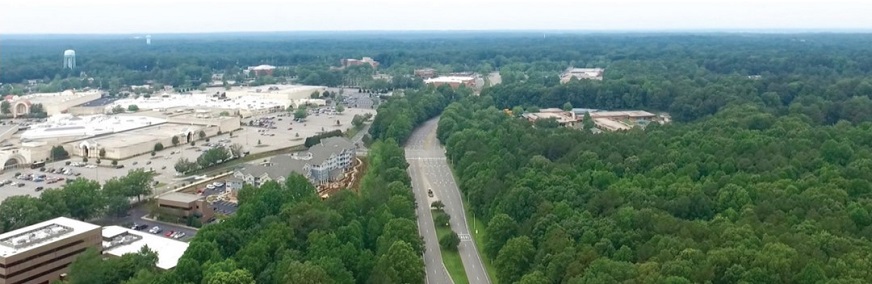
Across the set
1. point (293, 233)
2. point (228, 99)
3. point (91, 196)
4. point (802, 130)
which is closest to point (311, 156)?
point (91, 196)

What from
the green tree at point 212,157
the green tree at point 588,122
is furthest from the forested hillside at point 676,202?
the green tree at point 212,157

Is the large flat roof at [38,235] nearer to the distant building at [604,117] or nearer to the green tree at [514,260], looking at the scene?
the green tree at [514,260]

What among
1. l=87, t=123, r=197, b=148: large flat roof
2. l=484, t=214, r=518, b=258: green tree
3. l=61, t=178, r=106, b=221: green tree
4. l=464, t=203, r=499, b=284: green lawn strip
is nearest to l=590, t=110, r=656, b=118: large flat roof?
l=464, t=203, r=499, b=284: green lawn strip

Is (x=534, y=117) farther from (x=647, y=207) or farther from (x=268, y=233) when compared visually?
(x=268, y=233)

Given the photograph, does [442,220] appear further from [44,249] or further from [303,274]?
[44,249]

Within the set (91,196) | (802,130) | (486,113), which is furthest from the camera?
(486,113)
